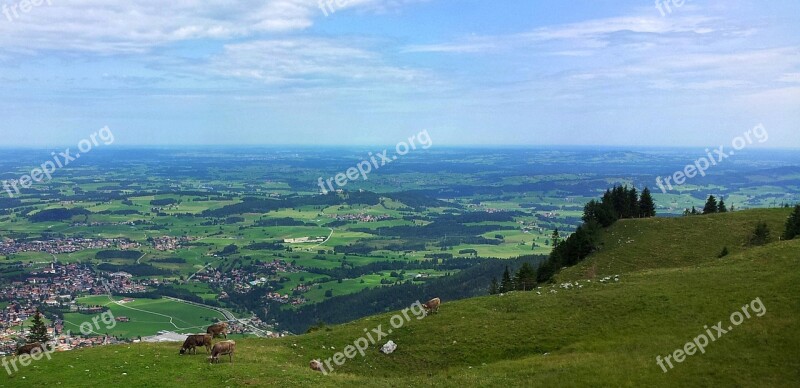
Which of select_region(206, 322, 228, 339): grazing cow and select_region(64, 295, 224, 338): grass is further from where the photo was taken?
select_region(64, 295, 224, 338): grass

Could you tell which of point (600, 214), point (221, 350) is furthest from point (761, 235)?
point (221, 350)

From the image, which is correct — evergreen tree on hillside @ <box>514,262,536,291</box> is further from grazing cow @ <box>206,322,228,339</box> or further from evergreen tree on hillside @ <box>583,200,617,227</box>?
grazing cow @ <box>206,322,228,339</box>

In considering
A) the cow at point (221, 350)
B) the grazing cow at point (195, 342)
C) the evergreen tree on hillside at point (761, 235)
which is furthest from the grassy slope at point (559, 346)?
the evergreen tree on hillside at point (761, 235)

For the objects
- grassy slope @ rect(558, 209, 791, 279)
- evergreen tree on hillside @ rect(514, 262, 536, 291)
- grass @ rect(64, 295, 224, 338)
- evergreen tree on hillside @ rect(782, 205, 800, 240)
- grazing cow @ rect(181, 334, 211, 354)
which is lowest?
grass @ rect(64, 295, 224, 338)

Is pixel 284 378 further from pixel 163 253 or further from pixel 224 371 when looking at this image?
pixel 163 253

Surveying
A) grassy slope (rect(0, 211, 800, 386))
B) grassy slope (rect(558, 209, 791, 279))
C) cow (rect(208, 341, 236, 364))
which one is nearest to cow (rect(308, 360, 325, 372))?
grassy slope (rect(0, 211, 800, 386))

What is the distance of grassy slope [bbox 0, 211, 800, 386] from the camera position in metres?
24.7

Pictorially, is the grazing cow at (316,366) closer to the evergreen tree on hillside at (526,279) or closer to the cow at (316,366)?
the cow at (316,366)

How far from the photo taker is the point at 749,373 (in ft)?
80.0

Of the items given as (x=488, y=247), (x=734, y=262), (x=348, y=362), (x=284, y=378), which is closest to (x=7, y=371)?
(x=284, y=378)

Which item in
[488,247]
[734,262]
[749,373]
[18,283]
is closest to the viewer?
[749,373]

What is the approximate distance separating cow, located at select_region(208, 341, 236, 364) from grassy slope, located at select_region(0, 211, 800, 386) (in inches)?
36.1

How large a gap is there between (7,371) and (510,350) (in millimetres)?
28593

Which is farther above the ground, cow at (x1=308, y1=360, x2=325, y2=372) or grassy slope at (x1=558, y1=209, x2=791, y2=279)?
grassy slope at (x1=558, y1=209, x2=791, y2=279)
